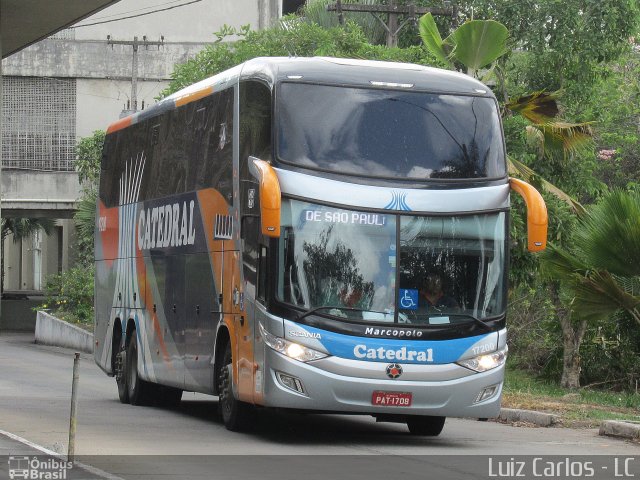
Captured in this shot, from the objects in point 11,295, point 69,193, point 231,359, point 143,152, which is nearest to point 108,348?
point 143,152

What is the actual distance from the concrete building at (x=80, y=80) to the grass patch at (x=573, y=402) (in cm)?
2714

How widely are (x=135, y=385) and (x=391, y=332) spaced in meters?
7.07

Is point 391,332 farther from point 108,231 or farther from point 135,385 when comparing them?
point 108,231

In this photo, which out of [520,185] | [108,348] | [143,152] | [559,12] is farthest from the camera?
[559,12]

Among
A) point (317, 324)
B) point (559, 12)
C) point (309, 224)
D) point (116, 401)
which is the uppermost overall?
point (559, 12)

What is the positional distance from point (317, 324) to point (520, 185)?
284cm

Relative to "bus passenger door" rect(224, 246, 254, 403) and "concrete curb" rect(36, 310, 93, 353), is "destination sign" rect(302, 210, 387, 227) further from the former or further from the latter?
"concrete curb" rect(36, 310, 93, 353)

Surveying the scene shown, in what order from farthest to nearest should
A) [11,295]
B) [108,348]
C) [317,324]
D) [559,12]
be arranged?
[11,295], [559,12], [108,348], [317,324]

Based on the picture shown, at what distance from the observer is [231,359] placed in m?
15.4

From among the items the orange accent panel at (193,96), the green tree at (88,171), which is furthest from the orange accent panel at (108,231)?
the green tree at (88,171)

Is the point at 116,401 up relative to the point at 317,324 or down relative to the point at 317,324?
down

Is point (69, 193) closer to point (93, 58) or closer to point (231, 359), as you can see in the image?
point (93, 58)

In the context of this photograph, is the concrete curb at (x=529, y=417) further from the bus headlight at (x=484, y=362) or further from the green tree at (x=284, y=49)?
the green tree at (x=284, y=49)

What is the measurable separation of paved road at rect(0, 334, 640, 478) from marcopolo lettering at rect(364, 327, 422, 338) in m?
1.18
